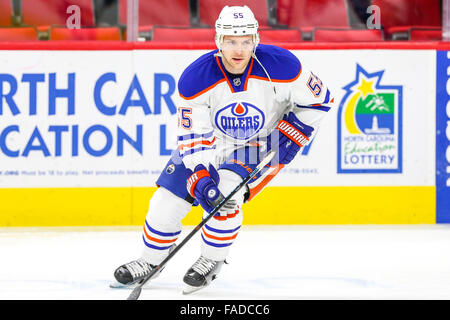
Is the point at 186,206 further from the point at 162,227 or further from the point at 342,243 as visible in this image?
the point at 342,243

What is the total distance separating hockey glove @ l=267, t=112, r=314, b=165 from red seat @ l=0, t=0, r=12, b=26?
87.3 inches

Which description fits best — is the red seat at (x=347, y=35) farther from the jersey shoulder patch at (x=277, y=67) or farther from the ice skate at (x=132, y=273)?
the ice skate at (x=132, y=273)

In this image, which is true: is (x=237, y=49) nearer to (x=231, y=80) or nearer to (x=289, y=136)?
(x=231, y=80)

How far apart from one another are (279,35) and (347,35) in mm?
402

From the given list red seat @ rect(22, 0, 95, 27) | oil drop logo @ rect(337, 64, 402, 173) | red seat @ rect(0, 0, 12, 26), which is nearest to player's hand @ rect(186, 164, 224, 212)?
oil drop logo @ rect(337, 64, 402, 173)

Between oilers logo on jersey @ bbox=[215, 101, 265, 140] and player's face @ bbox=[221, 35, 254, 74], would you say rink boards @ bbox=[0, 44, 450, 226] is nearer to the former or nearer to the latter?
oilers logo on jersey @ bbox=[215, 101, 265, 140]

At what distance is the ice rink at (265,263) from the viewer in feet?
9.68

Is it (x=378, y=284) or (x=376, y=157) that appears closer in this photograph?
(x=378, y=284)

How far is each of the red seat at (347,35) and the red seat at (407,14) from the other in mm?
89

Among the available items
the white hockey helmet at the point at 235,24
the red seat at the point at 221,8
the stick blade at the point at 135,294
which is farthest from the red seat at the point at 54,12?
the stick blade at the point at 135,294

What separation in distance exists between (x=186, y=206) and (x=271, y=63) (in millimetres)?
623

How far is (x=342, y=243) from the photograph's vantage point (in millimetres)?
4109

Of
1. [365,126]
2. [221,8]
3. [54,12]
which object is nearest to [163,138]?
[221,8]
